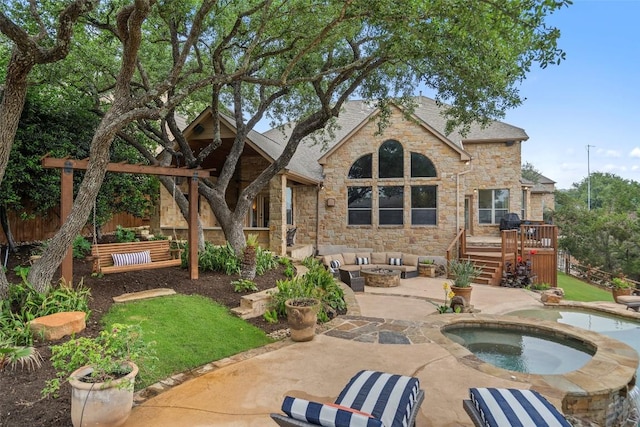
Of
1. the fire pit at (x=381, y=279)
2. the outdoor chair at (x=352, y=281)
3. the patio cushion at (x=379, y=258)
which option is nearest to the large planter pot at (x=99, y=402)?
the outdoor chair at (x=352, y=281)

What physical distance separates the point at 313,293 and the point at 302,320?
53.5 inches

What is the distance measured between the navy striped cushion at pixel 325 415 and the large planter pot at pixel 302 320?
3216mm

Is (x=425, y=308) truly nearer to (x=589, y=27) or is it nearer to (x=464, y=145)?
(x=589, y=27)

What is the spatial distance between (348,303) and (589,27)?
10.7 metres

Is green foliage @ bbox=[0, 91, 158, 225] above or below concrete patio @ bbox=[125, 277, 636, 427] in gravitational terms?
above

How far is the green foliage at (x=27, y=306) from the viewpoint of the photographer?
175 inches

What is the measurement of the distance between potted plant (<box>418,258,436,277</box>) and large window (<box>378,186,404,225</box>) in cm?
230

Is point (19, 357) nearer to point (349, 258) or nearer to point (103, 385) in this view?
point (103, 385)

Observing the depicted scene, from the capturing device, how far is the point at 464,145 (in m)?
18.0

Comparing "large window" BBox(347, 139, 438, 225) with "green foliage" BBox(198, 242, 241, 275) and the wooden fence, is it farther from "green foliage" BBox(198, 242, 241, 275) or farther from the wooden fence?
the wooden fence

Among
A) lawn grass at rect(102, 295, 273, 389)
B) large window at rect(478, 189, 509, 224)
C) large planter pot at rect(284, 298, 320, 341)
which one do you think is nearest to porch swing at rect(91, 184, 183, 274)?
lawn grass at rect(102, 295, 273, 389)

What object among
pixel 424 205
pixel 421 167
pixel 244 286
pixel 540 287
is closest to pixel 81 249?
pixel 244 286

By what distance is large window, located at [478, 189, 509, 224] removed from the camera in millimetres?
17719

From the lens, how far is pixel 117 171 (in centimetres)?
652
